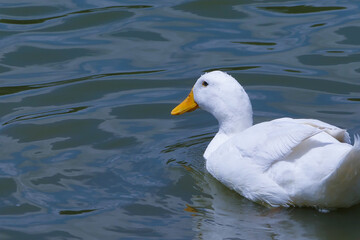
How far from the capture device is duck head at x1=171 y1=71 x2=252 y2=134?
23.3 feet

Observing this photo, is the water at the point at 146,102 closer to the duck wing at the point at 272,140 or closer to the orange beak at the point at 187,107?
the orange beak at the point at 187,107

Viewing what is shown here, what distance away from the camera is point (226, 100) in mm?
7164

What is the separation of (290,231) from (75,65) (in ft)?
14.9

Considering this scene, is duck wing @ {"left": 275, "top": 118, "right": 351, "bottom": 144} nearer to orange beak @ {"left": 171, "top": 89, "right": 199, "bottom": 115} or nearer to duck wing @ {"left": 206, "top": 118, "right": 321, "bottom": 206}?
duck wing @ {"left": 206, "top": 118, "right": 321, "bottom": 206}

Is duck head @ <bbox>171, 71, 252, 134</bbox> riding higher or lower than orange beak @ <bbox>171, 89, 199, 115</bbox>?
higher

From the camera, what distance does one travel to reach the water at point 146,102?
20.5ft

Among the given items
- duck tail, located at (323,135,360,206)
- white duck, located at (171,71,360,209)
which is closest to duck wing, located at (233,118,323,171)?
white duck, located at (171,71,360,209)

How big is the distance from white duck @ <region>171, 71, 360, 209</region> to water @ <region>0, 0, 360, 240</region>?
157 millimetres

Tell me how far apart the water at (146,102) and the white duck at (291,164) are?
0.16 metres

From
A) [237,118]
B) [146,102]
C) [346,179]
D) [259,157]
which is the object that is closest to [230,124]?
[237,118]

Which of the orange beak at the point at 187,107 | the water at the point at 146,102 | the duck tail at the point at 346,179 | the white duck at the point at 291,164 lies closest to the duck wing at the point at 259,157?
the white duck at the point at 291,164

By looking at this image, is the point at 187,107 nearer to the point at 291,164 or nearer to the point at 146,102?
the point at 146,102

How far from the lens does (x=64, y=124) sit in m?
8.18

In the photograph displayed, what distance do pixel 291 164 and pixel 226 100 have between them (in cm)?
122
